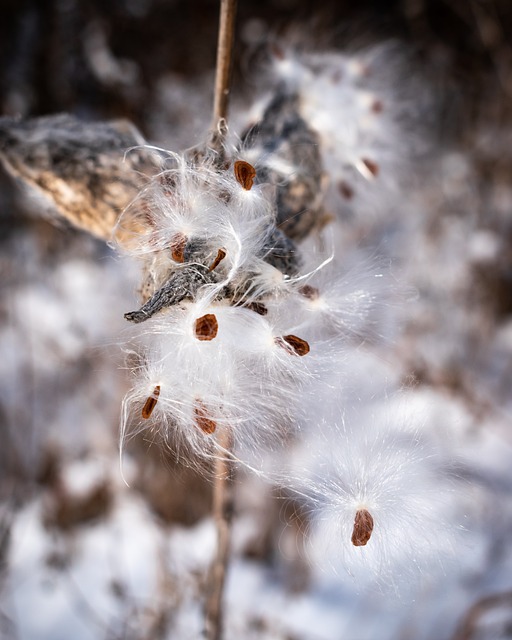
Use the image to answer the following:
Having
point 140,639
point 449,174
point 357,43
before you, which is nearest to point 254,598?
point 140,639

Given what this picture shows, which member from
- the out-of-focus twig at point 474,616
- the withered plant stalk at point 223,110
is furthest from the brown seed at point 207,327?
the out-of-focus twig at point 474,616

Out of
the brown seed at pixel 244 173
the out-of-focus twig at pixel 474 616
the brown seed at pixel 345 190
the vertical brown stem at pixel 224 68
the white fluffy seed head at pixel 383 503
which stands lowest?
the out-of-focus twig at pixel 474 616

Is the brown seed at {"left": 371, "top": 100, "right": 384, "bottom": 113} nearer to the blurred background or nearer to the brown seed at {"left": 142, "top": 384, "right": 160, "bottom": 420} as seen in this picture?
the brown seed at {"left": 142, "top": 384, "right": 160, "bottom": 420}

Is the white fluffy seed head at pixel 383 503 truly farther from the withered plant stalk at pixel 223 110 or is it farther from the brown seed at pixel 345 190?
the brown seed at pixel 345 190

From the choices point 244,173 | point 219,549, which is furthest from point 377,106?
point 219,549

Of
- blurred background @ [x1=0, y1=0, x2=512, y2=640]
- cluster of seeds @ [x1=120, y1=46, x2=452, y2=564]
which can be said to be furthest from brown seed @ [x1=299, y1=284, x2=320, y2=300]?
blurred background @ [x1=0, y1=0, x2=512, y2=640]

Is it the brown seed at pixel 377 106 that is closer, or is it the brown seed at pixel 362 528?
the brown seed at pixel 362 528
